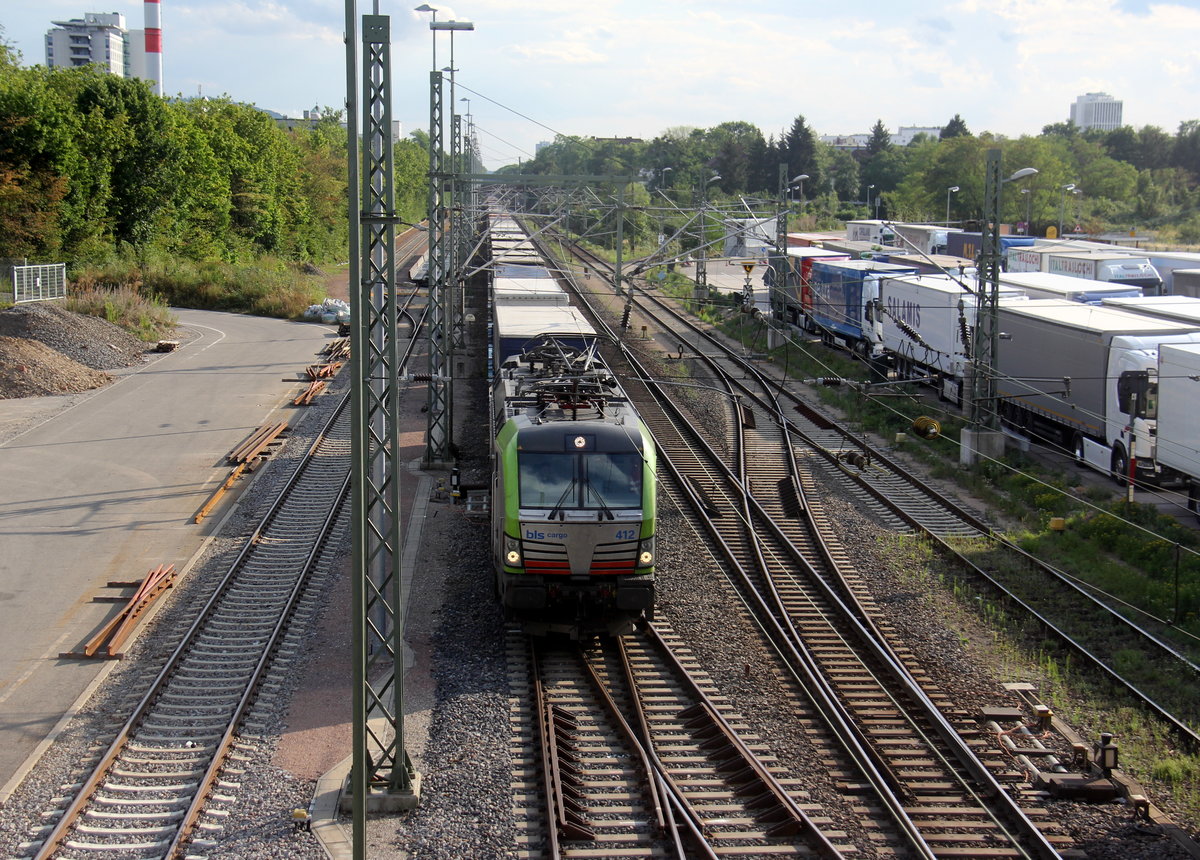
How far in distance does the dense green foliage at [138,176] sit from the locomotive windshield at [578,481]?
1373 inches

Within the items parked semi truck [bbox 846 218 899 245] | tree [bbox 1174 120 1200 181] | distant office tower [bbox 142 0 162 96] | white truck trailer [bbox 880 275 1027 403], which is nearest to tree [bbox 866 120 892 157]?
tree [bbox 1174 120 1200 181]

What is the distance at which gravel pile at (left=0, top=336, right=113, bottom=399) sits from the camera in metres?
30.9

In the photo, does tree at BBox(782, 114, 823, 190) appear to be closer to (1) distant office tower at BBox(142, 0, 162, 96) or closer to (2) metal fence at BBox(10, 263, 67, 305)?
(1) distant office tower at BBox(142, 0, 162, 96)

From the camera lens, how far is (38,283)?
41.5 metres

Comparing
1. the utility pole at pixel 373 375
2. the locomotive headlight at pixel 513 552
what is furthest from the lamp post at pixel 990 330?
the utility pole at pixel 373 375

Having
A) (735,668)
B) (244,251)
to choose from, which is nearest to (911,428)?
(735,668)

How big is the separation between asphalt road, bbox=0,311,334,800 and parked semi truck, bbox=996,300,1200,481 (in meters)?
16.6

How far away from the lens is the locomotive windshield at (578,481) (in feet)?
43.0

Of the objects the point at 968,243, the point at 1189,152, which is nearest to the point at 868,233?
the point at 968,243

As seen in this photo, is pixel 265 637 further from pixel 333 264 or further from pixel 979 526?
pixel 333 264

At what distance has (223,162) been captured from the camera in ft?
194

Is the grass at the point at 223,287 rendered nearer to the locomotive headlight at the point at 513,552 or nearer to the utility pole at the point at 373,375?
the locomotive headlight at the point at 513,552

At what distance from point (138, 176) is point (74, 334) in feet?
55.9

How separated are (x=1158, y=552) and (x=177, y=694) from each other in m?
14.8
